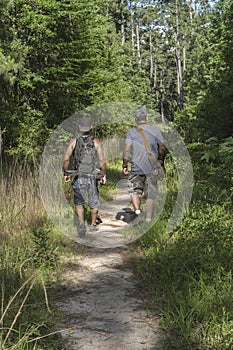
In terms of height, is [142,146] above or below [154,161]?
above

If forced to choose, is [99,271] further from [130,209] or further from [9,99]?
[9,99]

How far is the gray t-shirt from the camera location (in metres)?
6.07

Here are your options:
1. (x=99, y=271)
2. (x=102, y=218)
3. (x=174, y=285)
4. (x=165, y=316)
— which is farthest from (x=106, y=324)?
(x=102, y=218)

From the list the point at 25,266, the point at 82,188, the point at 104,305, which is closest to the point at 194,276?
the point at 104,305

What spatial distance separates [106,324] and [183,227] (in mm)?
2284

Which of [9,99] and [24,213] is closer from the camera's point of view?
[24,213]

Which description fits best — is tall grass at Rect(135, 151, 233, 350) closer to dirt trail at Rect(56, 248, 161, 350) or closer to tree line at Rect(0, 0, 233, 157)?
dirt trail at Rect(56, 248, 161, 350)

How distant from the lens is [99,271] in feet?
14.7

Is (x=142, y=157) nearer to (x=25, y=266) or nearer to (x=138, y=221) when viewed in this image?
(x=138, y=221)

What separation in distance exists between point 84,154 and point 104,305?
2.66 m

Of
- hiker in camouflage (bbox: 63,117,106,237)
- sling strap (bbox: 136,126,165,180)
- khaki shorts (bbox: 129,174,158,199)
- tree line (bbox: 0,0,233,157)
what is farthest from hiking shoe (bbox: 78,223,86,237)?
tree line (bbox: 0,0,233,157)

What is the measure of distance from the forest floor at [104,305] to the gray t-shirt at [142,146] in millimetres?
1299

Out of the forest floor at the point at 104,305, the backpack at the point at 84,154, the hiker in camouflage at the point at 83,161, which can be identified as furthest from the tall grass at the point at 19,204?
the forest floor at the point at 104,305

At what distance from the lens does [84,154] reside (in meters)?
5.81
